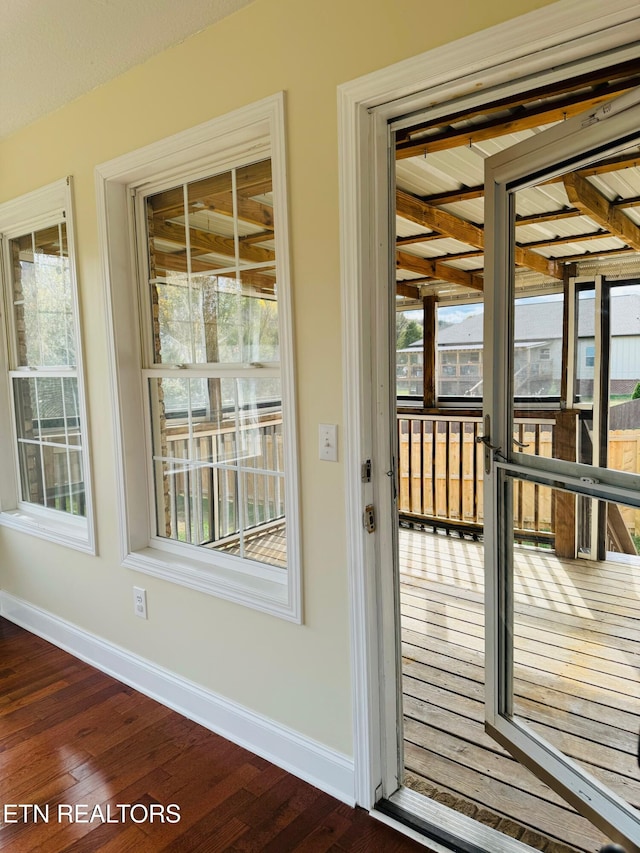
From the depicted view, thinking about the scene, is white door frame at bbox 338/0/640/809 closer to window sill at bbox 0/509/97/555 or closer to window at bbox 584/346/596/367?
window at bbox 584/346/596/367

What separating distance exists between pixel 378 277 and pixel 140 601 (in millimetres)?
1775

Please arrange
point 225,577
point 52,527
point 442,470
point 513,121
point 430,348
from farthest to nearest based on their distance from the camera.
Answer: point 430,348 < point 442,470 < point 52,527 < point 225,577 < point 513,121

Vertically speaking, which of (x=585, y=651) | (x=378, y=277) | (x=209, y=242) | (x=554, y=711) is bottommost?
(x=554, y=711)

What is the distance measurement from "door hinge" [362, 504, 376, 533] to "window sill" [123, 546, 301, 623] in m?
0.39

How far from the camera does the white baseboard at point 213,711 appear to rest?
1976mm

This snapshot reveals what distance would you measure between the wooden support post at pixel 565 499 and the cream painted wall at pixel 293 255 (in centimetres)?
65

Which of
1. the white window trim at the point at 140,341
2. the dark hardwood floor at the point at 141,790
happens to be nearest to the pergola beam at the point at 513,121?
the white window trim at the point at 140,341

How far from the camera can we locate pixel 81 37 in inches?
80.6

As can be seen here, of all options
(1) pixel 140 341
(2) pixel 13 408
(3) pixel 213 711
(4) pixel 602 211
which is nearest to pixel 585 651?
(4) pixel 602 211

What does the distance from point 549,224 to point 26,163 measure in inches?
99.9

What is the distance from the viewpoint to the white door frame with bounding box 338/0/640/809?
136 centimetres

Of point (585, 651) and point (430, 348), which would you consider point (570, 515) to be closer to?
point (585, 651)

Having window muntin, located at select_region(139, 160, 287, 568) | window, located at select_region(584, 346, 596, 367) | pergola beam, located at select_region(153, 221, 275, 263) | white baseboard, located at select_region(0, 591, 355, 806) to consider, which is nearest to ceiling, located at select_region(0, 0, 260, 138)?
window muntin, located at select_region(139, 160, 287, 568)

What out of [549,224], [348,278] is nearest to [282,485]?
[348,278]
